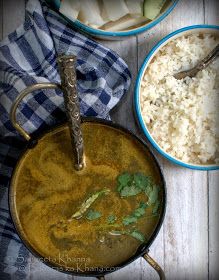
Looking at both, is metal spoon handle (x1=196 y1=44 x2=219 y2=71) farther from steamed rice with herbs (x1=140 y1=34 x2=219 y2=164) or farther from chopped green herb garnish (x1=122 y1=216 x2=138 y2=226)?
chopped green herb garnish (x1=122 y1=216 x2=138 y2=226)

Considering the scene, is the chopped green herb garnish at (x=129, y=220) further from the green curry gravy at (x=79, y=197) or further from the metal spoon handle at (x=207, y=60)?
the metal spoon handle at (x=207, y=60)

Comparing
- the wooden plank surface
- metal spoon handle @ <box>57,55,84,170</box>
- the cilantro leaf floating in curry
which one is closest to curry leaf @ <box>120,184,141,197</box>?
the cilantro leaf floating in curry

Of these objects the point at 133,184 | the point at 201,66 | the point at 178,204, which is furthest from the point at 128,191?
the point at 201,66

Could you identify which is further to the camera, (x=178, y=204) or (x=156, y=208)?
(x=178, y=204)

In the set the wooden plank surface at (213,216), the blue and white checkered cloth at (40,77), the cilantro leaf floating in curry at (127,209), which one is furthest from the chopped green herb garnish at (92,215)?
the wooden plank surface at (213,216)

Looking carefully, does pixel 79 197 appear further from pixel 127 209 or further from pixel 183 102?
pixel 183 102

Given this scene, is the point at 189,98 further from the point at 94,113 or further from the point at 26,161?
the point at 26,161
